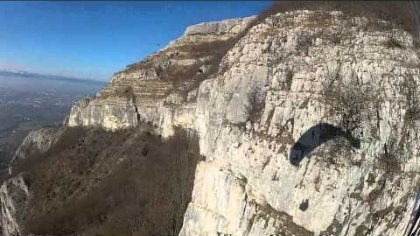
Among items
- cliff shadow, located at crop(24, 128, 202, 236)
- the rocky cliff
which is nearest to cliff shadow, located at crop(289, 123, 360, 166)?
the rocky cliff

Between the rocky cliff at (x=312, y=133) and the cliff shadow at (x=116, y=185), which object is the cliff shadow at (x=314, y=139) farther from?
the cliff shadow at (x=116, y=185)

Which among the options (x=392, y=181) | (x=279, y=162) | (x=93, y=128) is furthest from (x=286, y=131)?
(x=93, y=128)

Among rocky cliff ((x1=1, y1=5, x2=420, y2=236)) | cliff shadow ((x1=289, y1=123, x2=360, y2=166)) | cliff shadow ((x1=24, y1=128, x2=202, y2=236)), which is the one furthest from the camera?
cliff shadow ((x1=24, y1=128, x2=202, y2=236))

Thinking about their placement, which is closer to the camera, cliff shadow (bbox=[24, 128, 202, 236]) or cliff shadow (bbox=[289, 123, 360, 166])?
cliff shadow (bbox=[289, 123, 360, 166])

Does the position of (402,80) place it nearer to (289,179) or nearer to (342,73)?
(342,73)

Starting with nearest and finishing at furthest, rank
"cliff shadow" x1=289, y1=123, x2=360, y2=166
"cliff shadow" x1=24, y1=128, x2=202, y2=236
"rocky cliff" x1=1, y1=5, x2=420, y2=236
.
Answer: "rocky cliff" x1=1, y1=5, x2=420, y2=236 < "cliff shadow" x1=289, y1=123, x2=360, y2=166 < "cliff shadow" x1=24, y1=128, x2=202, y2=236

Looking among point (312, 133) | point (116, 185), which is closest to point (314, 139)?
point (312, 133)

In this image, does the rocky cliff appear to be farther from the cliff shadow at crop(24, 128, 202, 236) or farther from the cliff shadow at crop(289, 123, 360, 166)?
the cliff shadow at crop(24, 128, 202, 236)

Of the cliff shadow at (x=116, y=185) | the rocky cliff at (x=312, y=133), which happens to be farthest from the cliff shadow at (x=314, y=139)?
the cliff shadow at (x=116, y=185)
